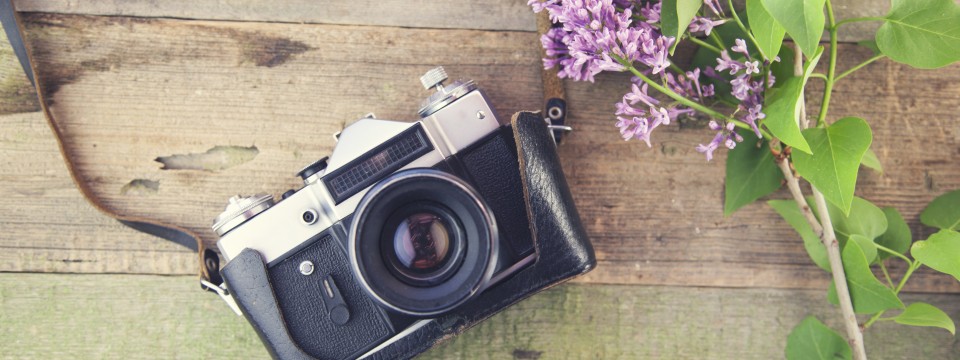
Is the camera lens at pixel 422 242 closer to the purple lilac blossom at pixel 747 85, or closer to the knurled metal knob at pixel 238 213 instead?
the knurled metal knob at pixel 238 213

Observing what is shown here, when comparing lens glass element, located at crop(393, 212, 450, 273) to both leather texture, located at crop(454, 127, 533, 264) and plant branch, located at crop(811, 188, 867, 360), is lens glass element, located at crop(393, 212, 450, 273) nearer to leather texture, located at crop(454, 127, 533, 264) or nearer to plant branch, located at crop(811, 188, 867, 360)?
leather texture, located at crop(454, 127, 533, 264)

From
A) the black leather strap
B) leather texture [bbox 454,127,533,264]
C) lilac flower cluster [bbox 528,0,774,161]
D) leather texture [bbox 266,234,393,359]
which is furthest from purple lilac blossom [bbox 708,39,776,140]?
the black leather strap

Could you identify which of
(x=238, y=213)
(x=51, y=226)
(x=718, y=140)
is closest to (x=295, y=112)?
(x=238, y=213)

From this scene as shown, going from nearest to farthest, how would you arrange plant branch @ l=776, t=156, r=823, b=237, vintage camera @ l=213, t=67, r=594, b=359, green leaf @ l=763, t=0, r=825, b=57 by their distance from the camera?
green leaf @ l=763, t=0, r=825, b=57, vintage camera @ l=213, t=67, r=594, b=359, plant branch @ l=776, t=156, r=823, b=237

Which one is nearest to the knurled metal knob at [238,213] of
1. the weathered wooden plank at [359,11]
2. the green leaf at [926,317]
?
the weathered wooden plank at [359,11]

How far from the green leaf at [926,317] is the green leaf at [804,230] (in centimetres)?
9

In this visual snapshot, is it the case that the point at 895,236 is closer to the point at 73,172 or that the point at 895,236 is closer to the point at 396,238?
the point at 396,238

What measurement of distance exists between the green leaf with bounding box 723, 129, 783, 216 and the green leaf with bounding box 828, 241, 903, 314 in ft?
0.33

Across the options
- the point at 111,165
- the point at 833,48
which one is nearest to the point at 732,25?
the point at 833,48

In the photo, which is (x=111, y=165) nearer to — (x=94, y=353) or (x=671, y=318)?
(x=94, y=353)

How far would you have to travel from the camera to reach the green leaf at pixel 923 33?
1.79ft

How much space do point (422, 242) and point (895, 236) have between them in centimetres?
52

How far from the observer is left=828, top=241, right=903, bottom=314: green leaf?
0.65 meters

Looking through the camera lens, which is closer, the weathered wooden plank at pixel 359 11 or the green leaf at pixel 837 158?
the green leaf at pixel 837 158
